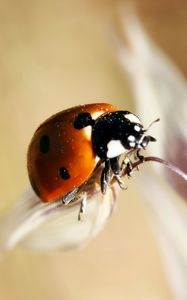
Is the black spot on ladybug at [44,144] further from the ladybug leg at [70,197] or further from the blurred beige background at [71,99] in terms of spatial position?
the blurred beige background at [71,99]

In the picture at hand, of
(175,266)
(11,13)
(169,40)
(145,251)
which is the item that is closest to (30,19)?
(11,13)

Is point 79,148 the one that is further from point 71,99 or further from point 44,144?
point 71,99

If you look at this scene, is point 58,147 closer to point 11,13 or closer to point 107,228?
point 107,228

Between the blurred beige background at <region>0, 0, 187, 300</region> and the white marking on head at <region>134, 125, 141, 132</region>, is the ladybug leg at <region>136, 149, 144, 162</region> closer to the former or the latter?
the white marking on head at <region>134, 125, 141, 132</region>

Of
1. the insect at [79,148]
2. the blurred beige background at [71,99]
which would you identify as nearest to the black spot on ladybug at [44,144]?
the insect at [79,148]

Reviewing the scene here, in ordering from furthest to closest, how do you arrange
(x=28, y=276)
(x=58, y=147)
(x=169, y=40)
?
(x=169, y=40) → (x=28, y=276) → (x=58, y=147)

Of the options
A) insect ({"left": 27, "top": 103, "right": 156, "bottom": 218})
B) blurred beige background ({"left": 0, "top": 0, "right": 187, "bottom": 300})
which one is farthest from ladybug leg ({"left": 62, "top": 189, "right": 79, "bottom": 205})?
blurred beige background ({"left": 0, "top": 0, "right": 187, "bottom": 300})
